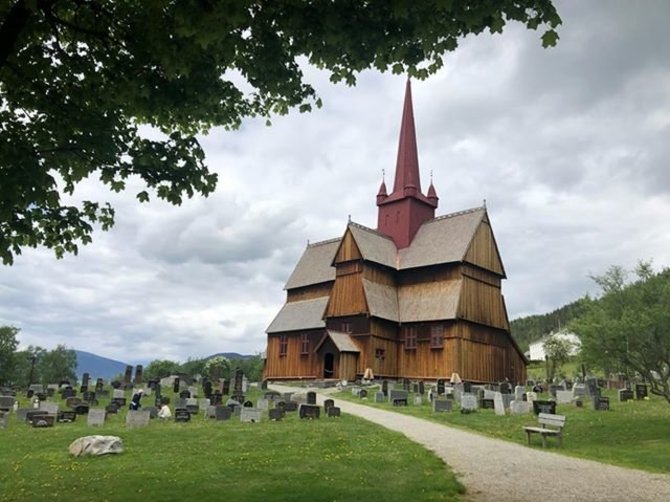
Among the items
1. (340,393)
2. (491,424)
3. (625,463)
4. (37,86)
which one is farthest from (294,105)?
(340,393)

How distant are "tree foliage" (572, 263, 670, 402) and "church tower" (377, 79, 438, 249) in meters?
28.7

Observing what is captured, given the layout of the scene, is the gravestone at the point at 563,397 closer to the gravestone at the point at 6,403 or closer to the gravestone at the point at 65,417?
the gravestone at the point at 65,417

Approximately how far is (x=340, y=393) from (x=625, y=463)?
22.2 meters

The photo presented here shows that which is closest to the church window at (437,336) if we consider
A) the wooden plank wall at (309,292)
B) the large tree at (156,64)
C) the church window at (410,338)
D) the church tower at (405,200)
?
the church window at (410,338)

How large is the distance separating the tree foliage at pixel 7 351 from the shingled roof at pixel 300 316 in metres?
36.3

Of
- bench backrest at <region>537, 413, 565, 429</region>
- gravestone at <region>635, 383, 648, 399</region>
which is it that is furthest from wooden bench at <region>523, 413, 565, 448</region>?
gravestone at <region>635, 383, 648, 399</region>

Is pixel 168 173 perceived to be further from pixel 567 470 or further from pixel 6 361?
pixel 6 361

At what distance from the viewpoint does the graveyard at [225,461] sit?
1002cm

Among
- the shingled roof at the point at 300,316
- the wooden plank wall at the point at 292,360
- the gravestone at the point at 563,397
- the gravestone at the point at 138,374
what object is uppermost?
the shingled roof at the point at 300,316

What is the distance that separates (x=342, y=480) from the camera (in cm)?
1070

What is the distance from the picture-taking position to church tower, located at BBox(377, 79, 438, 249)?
166 ft

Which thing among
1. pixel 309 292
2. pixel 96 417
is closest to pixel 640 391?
pixel 96 417

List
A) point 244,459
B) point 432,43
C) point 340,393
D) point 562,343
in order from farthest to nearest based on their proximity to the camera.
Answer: point 562,343 < point 340,393 < point 244,459 < point 432,43

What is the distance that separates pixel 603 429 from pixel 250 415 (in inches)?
483
